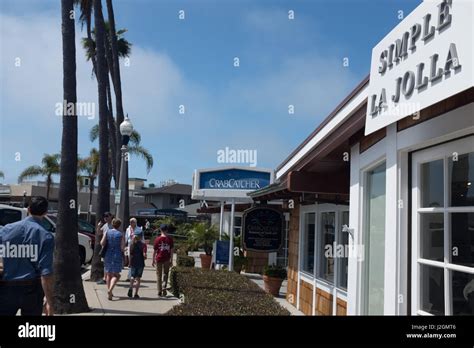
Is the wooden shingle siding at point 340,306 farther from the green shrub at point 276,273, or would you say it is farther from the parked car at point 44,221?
the parked car at point 44,221

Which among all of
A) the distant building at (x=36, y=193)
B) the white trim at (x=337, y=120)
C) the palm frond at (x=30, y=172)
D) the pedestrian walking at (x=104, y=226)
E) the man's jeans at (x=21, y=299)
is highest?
the palm frond at (x=30, y=172)

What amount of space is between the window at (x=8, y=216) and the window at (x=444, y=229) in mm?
11496

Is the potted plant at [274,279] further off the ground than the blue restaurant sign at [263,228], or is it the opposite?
the blue restaurant sign at [263,228]

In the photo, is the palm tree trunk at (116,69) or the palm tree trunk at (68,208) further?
the palm tree trunk at (116,69)

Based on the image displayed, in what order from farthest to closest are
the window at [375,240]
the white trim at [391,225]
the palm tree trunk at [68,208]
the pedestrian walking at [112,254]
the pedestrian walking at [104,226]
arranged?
the pedestrian walking at [104,226], the pedestrian walking at [112,254], the palm tree trunk at [68,208], the window at [375,240], the white trim at [391,225]

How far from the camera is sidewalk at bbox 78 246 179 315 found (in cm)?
805

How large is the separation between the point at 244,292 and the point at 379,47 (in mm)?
3411

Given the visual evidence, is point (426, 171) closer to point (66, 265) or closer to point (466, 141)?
point (466, 141)

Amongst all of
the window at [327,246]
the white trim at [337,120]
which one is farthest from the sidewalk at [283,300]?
the white trim at [337,120]

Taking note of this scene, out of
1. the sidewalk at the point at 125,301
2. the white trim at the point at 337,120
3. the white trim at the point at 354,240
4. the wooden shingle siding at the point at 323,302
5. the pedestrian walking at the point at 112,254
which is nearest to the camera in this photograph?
the white trim at the point at 337,120

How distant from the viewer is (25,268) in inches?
171

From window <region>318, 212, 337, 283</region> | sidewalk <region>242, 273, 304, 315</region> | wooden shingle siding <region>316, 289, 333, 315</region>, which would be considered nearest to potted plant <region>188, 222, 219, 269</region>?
sidewalk <region>242, 273, 304, 315</region>

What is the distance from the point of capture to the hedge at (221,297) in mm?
4496

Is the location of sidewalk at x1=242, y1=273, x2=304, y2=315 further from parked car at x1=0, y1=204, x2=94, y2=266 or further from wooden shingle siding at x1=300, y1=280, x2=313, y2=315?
parked car at x1=0, y1=204, x2=94, y2=266
